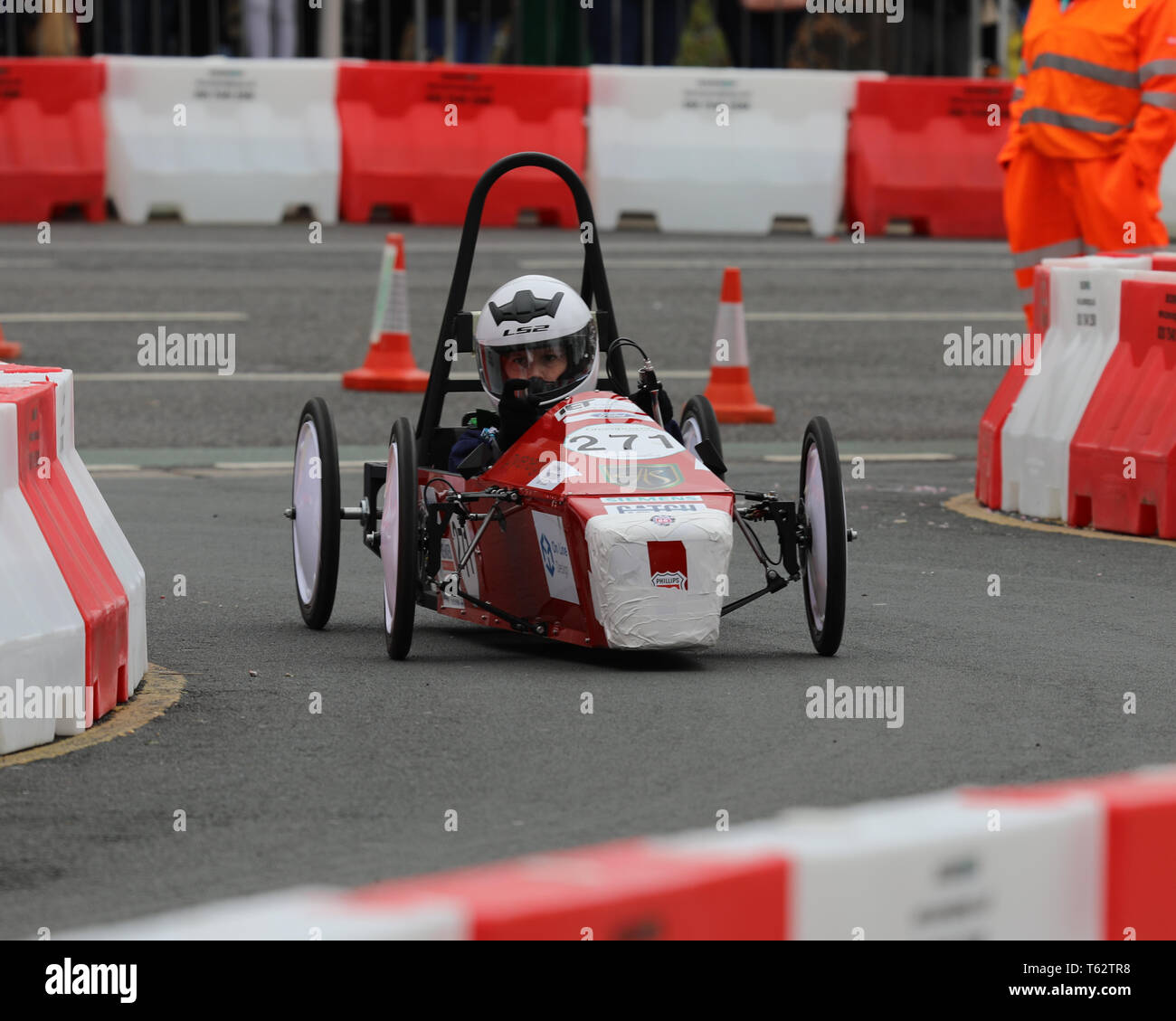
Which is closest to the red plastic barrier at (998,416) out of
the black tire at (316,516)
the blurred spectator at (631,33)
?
the black tire at (316,516)

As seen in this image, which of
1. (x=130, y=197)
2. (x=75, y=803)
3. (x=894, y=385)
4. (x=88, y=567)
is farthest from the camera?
(x=130, y=197)

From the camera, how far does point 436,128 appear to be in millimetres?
20359

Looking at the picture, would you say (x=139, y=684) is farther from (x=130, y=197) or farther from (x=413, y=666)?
(x=130, y=197)

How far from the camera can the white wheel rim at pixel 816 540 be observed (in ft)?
22.6

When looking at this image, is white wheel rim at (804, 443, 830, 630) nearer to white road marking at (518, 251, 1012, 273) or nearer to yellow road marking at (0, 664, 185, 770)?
yellow road marking at (0, 664, 185, 770)

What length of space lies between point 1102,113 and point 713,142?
9.17m

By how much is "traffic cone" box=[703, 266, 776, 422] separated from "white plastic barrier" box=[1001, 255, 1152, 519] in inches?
97.5

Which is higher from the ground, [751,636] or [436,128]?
[436,128]

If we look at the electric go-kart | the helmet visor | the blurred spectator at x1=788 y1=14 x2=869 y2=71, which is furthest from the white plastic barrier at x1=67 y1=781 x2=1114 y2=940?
the blurred spectator at x1=788 y1=14 x2=869 y2=71

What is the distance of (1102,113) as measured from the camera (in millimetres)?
11516

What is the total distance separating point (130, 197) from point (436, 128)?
2.72 metres

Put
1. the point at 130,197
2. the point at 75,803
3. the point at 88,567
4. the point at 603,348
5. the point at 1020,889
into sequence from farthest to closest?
the point at 130,197 → the point at 603,348 → the point at 88,567 → the point at 75,803 → the point at 1020,889

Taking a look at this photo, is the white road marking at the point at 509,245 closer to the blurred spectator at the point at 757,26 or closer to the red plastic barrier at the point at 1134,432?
the blurred spectator at the point at 757,26

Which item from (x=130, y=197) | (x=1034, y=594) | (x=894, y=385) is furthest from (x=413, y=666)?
(x=130, y=197)
